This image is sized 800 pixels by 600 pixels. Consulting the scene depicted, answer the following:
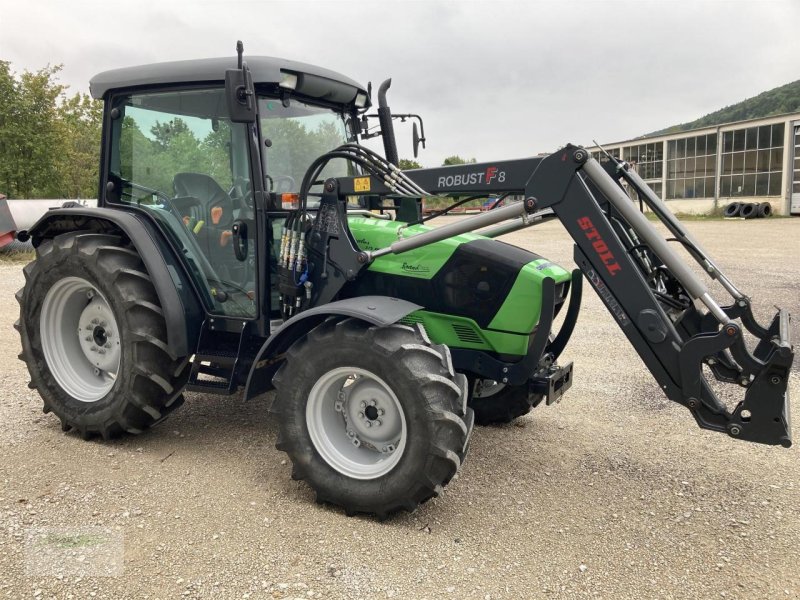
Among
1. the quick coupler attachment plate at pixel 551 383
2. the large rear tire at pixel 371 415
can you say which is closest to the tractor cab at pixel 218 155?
the large rear tire at pixel 371 415

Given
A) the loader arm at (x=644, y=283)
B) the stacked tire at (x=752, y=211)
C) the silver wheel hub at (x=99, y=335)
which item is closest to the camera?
the loader arm at (x=644, y=283)

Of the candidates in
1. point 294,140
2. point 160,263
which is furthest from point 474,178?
point 160,263

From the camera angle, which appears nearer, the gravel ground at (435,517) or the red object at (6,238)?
the gravel ground at (435,517)

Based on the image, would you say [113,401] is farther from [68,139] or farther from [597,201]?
[68,139]

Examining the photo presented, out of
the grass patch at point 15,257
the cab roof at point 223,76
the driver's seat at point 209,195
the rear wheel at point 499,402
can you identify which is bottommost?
the rear wheel at point 499,402

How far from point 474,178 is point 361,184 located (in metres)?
0.69

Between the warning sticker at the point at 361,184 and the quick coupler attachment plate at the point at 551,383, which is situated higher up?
the warning sticker at the point at 361,184

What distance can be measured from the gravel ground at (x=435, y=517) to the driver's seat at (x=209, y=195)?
5.10ft

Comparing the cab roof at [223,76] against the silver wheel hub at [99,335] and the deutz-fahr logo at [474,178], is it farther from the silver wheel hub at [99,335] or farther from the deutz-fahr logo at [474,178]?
the silver wheel hub at [99,335]

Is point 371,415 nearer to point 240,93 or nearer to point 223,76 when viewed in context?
point 240,93

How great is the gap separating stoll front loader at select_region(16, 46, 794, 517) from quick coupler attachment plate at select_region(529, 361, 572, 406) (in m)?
0.01

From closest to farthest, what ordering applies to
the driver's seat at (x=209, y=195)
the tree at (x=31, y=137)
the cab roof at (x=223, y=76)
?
the cab roof at (x=223, y=76) → the driver's seat at (x=209, y=195) → the tree at (x=31, y=137)

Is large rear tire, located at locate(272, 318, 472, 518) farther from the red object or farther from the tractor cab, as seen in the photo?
the red object

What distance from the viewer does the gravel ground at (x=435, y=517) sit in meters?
2.98
